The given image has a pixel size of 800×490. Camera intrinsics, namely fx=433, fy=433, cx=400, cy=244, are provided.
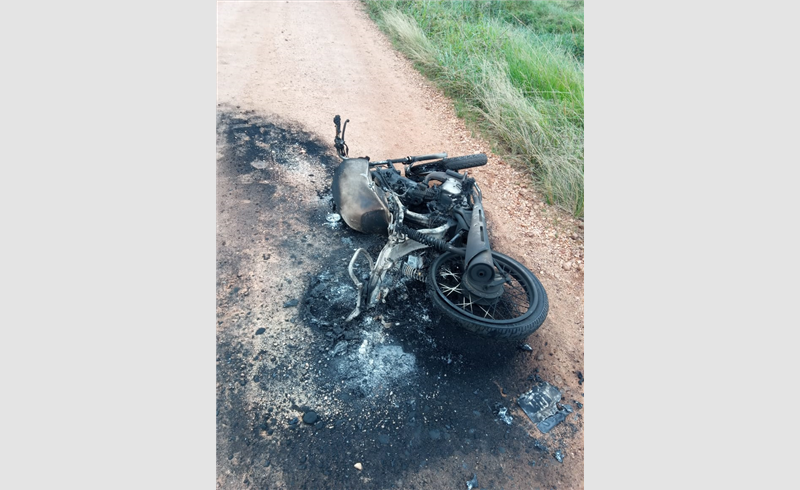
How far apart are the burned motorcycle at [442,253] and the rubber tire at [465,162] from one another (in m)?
0.40

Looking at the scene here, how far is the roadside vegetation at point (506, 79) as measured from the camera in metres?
7.30

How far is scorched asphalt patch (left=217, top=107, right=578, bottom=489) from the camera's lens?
3719 mm

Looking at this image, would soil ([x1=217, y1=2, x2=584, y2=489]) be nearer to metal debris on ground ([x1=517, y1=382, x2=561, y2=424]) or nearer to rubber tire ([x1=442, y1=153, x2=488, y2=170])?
metal debris on ground ([x1=517, y1=382, x2=561, y2=424])

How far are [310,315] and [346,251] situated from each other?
1.15 m

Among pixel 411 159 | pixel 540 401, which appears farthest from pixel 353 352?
pixel 411 159

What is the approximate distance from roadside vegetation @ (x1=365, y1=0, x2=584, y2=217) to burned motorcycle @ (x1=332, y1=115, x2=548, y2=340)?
2257 millimetres

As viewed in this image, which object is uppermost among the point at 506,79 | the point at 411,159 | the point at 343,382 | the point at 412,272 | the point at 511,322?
the point at 506,79

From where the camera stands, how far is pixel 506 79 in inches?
354

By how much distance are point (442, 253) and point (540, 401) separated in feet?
6.39

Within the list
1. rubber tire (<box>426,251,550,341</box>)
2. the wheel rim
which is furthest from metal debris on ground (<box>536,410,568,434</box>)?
the wheel rim

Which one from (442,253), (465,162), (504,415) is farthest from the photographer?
(465,162)

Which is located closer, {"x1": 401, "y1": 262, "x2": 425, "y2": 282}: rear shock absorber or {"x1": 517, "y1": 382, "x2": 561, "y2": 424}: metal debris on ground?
{"x1": 517, "y1": 382, "x2": 561, "y2": 424}: metal debris on ground

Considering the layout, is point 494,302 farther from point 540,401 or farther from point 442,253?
point 540,401

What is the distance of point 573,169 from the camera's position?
22.6 ft
